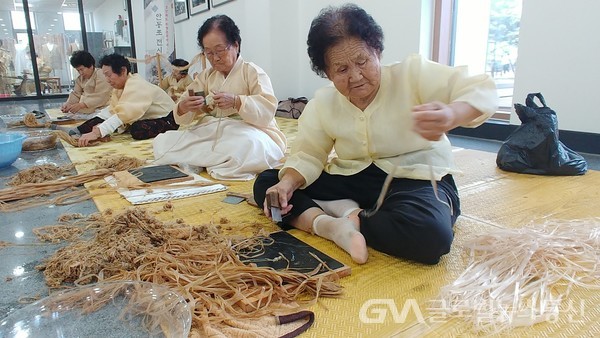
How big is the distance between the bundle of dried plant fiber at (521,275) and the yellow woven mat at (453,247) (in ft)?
0.11

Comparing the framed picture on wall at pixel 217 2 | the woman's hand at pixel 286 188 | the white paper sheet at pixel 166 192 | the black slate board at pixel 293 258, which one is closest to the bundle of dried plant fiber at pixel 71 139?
the white paper sheet at pixel 166 192

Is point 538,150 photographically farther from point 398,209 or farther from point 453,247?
point 398,209

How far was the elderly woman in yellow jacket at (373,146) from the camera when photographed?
3.87 ft

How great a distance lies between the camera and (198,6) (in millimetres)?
6695

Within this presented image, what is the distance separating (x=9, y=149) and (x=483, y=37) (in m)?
3.68

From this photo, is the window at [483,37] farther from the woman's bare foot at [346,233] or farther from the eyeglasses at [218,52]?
the woman's bare foot at [346,233]

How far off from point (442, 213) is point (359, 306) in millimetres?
404

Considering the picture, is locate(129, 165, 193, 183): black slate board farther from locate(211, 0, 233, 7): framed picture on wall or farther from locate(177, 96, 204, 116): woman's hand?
locate(211, 0, 233, 7): framed picture on wall

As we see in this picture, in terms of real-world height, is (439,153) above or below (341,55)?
below

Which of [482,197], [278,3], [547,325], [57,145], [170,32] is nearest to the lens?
[547,325]

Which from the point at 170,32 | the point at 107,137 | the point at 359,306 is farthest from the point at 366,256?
the point at 170,32

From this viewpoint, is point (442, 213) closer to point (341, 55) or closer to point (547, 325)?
point (547, 325)

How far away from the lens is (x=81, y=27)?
9.31 m

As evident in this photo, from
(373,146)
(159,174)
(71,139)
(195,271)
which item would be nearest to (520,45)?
(373,146)
